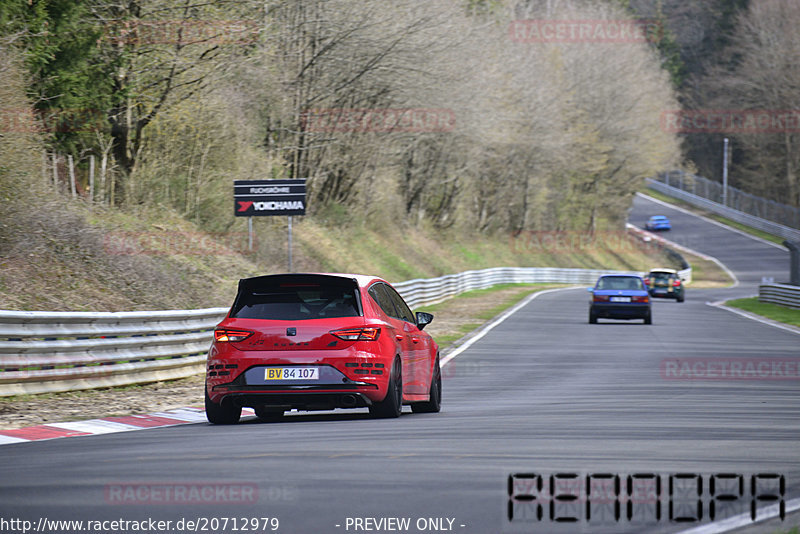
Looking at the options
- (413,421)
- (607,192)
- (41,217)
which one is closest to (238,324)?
(413,421)

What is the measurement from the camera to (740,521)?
6605 mm

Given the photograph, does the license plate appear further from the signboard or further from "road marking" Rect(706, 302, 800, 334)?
"road marking" Rect(706, 302, 800, 334)

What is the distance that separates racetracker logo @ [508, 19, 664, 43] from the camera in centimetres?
8156

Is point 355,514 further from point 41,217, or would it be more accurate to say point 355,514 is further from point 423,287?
point 423,287

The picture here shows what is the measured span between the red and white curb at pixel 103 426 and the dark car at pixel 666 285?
132 ft

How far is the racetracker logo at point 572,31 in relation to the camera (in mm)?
81562

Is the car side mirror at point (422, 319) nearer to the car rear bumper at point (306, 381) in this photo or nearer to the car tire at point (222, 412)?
→ the car rear bumper at point (306, 381)

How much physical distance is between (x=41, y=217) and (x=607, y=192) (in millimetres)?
76199

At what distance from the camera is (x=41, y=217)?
72.0 ft

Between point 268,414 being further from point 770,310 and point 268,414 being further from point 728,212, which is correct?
point 728,212

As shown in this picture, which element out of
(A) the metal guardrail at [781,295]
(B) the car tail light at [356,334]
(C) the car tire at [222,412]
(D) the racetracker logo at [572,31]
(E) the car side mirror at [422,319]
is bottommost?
(A) the metal guardrail at [781,295]

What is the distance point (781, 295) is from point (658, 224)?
66.7 meters

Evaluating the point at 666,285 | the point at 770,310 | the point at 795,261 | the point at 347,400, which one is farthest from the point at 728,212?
the point at 347,400

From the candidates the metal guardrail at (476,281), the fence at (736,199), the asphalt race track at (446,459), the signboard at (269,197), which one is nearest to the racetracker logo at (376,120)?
the metal guardrail at (476,281)
